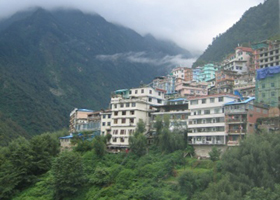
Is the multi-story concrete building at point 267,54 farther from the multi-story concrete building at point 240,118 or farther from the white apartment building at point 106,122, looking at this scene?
the white apartment building at point 106,122

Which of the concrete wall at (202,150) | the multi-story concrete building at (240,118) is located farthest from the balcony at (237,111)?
the concrete wall at (202,150)

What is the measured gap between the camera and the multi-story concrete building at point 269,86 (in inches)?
1721

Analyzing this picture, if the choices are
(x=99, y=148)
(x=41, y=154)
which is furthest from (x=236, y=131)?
(x=41, y=154)

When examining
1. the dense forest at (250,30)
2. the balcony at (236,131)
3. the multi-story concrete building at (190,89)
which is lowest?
the balcony at (236,131)

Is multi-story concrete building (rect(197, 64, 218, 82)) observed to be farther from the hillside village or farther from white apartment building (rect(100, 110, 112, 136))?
white apartment building (rect(100, 110, 112, 136))

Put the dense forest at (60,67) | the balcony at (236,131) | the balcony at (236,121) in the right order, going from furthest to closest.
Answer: the dense forest at (60,67) → the balcony at (236,121) → the balcony at (236,131)

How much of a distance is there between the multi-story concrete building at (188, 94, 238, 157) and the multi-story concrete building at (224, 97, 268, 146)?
0.70m

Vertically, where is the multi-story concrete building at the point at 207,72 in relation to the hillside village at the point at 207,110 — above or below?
above

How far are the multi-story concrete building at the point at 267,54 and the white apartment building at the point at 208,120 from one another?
90.2 ft

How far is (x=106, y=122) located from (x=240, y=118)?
21475 mm

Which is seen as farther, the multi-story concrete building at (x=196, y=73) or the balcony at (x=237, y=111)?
the multi-story concrete building at (x=196, y=73)

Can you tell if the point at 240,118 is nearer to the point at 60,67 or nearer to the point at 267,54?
the point at 267,54

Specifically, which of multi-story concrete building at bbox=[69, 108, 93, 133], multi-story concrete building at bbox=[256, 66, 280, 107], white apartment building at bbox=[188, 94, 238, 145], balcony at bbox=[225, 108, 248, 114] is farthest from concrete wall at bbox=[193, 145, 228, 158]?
multi-story concrete building at bbox=[69, 108, 93, 133]

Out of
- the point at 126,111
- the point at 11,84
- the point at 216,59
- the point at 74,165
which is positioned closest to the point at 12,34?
the point at 11,84
